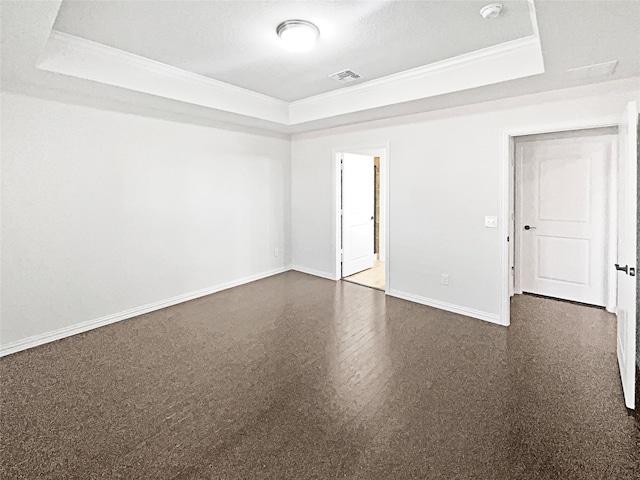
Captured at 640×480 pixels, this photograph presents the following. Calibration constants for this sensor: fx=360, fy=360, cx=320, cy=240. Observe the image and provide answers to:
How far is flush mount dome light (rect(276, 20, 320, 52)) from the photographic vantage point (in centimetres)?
272

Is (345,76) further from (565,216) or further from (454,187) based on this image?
(565,216)

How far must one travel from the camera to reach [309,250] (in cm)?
623

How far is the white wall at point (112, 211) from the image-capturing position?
3354mm

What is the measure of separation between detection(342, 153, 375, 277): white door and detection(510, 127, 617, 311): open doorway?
243cm

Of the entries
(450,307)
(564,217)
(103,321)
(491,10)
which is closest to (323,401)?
(450,307)

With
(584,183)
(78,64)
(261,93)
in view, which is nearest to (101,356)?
(78,64)

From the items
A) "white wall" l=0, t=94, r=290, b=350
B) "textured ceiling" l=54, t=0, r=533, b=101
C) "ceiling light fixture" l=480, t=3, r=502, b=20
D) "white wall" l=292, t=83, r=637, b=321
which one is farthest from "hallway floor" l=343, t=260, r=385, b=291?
"ceiling light fixture" l=480, t=3, r=502, b=20

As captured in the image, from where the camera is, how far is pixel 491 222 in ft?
13.1

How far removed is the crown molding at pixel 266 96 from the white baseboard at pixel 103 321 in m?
2.45

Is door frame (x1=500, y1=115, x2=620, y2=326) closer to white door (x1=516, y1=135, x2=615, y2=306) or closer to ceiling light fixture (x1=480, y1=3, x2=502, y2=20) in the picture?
white door (x1=516, y1=135, x2=615, y2=306)

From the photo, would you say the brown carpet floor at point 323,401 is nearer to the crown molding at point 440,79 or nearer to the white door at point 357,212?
the white door at point 357,212

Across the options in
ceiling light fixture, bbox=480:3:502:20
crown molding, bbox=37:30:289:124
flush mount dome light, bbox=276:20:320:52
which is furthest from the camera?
crown molding, bbox=37:30:289:124

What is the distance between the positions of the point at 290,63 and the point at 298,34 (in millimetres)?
837

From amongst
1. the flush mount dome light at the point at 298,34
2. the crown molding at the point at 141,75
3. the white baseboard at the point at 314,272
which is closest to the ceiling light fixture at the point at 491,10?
the flush mount dome light at the point at 298,34
